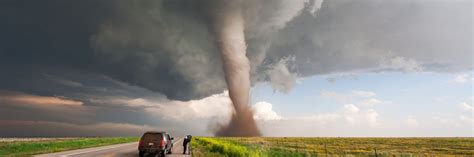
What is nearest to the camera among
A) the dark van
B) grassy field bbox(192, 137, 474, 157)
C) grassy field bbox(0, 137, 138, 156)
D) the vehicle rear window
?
the dark van

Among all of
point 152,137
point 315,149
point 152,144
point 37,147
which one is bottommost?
point 315,149

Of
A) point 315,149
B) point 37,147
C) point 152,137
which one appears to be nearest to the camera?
point 152,137

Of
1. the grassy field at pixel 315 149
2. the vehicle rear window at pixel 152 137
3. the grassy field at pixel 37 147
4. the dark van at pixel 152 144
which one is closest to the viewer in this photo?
the dark van at pixel 152 144

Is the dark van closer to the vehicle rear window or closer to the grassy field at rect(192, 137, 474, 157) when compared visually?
the vehicle rear window

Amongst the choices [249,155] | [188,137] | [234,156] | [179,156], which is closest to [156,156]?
[179,156]

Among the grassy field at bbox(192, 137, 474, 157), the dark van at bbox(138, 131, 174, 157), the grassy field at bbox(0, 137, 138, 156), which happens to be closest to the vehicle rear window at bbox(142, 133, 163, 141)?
the dark van at bbox(138, 131, 174, 157)

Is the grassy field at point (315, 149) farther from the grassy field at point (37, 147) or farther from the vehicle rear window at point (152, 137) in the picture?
the grassy field at point (37, 147)

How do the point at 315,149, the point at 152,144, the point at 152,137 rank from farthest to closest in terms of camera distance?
the point at 315,149 < the point at 152,137 < the point at 152,144

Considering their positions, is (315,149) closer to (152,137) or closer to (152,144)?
(152,137)

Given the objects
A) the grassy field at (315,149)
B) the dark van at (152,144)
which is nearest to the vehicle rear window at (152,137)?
the dark van at (152,144)

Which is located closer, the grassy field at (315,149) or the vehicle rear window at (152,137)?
the grassy field at (315,149)

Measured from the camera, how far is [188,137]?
32.9m

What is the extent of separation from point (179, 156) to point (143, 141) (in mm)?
2975

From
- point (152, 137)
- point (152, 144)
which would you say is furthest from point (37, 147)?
point (152, 144)
